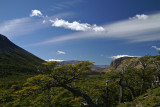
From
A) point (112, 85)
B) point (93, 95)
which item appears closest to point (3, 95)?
point (93, 95)

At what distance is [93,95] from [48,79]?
21141mm

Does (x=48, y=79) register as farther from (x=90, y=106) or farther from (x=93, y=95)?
(x=93, y=95)

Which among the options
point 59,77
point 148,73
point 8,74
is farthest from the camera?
point 8,74

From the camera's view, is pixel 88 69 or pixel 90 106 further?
pixel 90 106

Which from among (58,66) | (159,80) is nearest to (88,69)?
(58,66)

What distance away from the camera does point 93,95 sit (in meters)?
36.1

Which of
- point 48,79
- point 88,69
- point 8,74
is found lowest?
point 8,74

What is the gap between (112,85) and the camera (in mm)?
37250

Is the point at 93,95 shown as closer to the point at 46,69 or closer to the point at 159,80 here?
the point at 159,80

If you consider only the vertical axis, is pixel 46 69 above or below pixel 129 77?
above

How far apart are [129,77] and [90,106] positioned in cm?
1904

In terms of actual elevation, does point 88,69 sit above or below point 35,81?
above

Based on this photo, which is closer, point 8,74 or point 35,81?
point 35,81

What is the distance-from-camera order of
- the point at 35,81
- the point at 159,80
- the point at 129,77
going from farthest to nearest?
the point at 129,77 < the point at 159,80 < the point at 35,81
